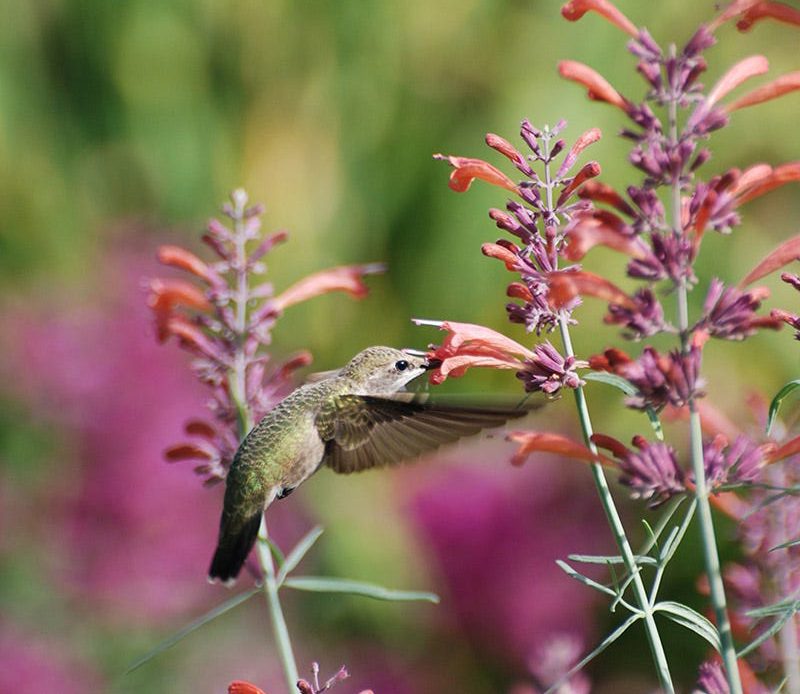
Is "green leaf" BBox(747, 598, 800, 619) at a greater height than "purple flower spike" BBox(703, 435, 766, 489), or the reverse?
"purple flower spike" BBox(703, 435, 766, 489)

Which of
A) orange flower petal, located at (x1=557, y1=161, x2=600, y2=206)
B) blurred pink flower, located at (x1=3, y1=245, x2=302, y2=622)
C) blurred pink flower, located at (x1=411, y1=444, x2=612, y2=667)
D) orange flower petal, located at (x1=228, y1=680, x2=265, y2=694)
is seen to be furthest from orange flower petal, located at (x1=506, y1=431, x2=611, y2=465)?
blurred pink flower, located at (x1=411, y1=444, x2=612, y2=667)

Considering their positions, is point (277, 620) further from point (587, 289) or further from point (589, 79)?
point (589, 79)

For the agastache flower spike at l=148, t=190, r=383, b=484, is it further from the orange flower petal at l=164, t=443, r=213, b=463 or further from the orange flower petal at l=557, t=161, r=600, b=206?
the orange flower petal at l=557, t=161, r=600, b=206

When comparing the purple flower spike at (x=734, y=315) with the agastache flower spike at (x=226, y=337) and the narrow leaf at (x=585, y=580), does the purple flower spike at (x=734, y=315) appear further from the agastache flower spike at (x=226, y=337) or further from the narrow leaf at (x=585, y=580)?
the agastache flower spike at (x=226, y=337)

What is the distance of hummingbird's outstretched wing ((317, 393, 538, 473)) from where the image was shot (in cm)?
220

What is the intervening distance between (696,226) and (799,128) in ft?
20.3

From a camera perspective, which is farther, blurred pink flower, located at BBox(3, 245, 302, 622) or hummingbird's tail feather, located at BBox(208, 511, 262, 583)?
blurred pink flower, located at BBox(3, 245, 302, 622)

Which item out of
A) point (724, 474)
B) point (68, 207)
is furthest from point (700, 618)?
point (68, 207)

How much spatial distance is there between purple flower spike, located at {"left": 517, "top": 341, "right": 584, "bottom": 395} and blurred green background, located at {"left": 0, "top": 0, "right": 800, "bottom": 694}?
3855 mm

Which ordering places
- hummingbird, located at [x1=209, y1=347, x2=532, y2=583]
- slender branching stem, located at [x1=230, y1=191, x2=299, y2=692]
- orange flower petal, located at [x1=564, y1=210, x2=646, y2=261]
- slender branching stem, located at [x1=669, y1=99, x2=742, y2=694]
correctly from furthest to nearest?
1. hummingbird, located at [x1=209, y1=347, x2=532, y2=583]
2. slender branching stem, located at [x1=230, y1=191, x2=299, y2=692]
3. orange flower petal, located at [x1=564, y1=210, x2=646, y2=261]
4. slender branching stem, located at [x1=669, y1=99, x2=742, y2=694]

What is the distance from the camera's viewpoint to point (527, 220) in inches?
71.3

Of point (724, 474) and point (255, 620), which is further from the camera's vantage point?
point (255, 620)

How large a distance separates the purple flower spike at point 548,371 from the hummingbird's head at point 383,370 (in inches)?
29.3

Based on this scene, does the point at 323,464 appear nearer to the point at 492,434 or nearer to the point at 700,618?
the point at 492,434
